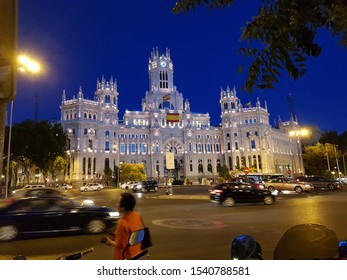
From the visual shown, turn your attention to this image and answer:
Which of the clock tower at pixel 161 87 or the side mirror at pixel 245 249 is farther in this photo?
the clock tower at pixel 161 87

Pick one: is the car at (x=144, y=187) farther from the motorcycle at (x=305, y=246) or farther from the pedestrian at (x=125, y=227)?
the motorcycle at (x=305, y=246)

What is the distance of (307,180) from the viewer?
3203cm

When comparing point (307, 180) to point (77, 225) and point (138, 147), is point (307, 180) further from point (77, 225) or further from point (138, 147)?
point (138, 147)

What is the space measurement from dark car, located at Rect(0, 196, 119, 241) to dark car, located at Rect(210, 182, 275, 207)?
9706mm

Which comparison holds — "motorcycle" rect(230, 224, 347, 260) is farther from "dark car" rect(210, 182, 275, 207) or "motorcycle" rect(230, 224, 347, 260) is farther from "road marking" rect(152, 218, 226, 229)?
"dark car" rect(210, 182, 275, 207)

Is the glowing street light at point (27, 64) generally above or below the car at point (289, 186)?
above

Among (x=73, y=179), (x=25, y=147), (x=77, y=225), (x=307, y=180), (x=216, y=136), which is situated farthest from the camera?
(x=216, y=136)

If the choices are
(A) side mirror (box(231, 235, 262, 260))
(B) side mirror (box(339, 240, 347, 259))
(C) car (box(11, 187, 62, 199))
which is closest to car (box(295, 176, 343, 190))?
(C) car (box(11, 187, 62, 199))

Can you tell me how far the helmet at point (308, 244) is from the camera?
7.54ft

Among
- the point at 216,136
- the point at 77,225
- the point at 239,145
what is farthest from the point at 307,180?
the point at 216,136

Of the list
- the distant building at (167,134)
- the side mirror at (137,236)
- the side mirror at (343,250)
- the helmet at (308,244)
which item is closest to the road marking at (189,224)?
the side mirror at (137,236)

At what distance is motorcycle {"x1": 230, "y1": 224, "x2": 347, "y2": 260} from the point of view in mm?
2279
